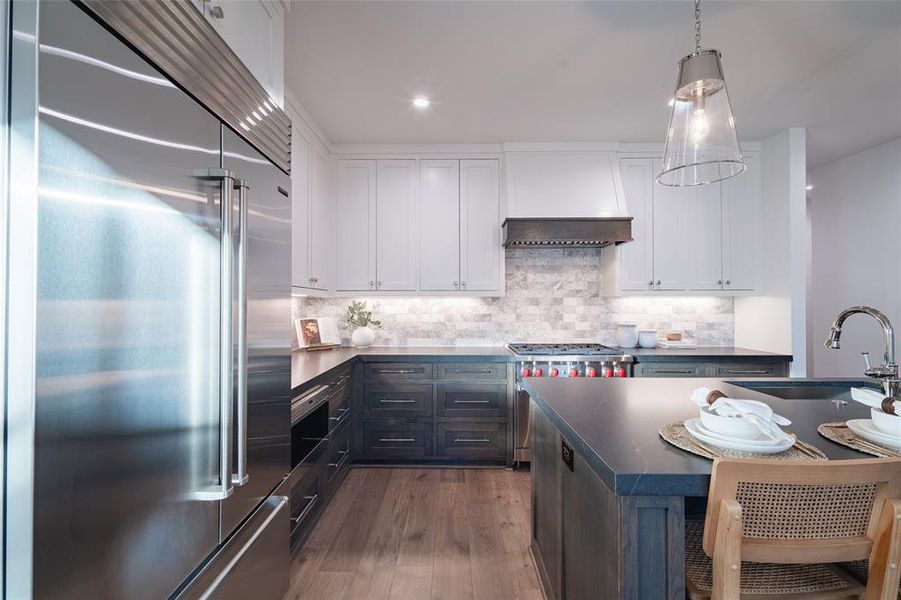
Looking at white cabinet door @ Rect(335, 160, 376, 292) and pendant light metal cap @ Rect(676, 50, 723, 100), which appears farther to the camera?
white cabinet door @ Rect(335, 160, 376, 292)

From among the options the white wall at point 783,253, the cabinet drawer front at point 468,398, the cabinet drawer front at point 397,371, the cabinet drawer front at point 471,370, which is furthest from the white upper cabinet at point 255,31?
the white wall at point 783,253

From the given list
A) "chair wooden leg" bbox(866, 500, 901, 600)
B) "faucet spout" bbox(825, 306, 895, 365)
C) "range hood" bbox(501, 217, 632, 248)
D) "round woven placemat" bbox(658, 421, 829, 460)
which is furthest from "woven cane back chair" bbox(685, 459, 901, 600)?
"range hood" bbox(501, 217, 632, 248)

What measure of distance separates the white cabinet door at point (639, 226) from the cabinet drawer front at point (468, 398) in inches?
58.3

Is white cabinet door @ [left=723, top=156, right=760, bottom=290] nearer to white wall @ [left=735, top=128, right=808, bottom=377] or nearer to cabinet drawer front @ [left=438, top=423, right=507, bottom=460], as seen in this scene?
white wall @ [left=735, top=128, right=808, bottom=377]

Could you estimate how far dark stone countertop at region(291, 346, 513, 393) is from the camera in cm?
290

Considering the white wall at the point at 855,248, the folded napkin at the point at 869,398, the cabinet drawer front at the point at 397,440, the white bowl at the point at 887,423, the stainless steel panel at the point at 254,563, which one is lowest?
the cabinet drawer front at the point at 397,440

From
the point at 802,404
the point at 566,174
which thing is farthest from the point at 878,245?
the point at 802,404

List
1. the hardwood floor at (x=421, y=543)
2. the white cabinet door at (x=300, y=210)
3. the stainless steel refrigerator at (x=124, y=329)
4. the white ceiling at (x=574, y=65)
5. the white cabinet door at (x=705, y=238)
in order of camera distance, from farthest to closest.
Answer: the white cabinet door at (x=705, y=238)
the white cabinet door at (x=300, y=210)
the white ceiling at (x=574, y=65)
the hardwood floor at (x=421, y=543)
the stainless steel refrigerator at (x=124, y=329)

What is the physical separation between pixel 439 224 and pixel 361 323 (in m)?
1.13

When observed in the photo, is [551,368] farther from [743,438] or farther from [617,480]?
[617,480]

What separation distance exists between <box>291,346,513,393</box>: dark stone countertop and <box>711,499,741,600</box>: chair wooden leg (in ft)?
7.16

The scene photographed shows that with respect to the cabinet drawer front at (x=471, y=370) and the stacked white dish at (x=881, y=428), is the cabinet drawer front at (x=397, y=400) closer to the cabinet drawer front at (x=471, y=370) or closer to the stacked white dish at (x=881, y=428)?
the cabinet drawer front at (x=471, y=370)

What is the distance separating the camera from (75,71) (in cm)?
72

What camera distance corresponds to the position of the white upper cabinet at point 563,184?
143 inches
